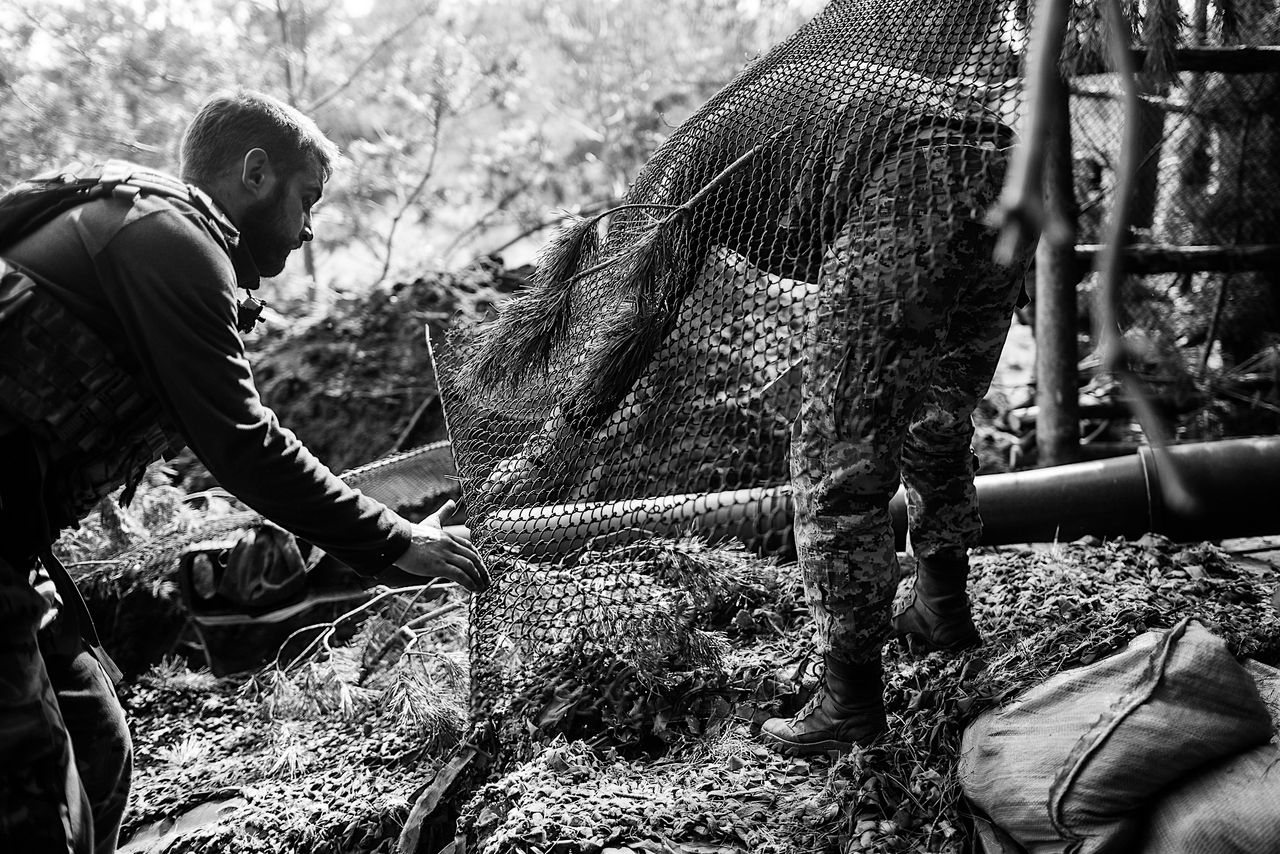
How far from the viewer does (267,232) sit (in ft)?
7.38

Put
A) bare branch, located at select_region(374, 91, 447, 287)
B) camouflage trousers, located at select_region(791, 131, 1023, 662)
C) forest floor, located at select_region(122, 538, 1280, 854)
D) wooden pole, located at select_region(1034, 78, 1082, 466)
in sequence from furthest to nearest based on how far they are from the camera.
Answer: bare branch, located at select_region(374, 91, 447, 287)
wooden pole, located at select_region(1034, 78, 1082, 466)
forest floor, located at select_region(122, 538, 1280, 854)
camouflage trousers, located at select_region(791, 131, 1023, 662)

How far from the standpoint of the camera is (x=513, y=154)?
786 centimetres

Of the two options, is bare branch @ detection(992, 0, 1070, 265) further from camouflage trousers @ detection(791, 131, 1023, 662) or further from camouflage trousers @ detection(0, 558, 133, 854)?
camouflage trousers @ detection(0, 558, 133, 854)

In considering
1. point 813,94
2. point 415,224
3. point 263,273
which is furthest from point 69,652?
point 415,224

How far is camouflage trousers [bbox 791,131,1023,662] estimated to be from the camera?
210 cm

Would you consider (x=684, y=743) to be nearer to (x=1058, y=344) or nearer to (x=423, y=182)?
(x=1058, y=344)

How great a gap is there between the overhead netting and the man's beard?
2.88 ft

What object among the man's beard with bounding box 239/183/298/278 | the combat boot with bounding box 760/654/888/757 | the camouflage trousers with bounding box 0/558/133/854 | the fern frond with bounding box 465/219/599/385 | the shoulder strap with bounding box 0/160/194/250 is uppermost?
the shoulder strap with bounding box 0/160/194/250

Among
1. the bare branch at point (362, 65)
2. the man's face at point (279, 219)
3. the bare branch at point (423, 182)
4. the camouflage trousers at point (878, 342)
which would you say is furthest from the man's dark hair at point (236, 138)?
the bare branch at point (362, 65)

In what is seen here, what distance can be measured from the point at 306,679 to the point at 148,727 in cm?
80

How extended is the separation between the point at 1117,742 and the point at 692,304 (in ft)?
5.14

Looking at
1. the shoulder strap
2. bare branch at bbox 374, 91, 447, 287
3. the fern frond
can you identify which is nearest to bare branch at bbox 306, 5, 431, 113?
bare branch at bbox 374, 91, 447, 287

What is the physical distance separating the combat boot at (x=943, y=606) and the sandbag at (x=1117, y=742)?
0.57 m

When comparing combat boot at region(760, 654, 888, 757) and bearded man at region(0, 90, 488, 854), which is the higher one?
bearded man at region(0, 90, 488, 854)
